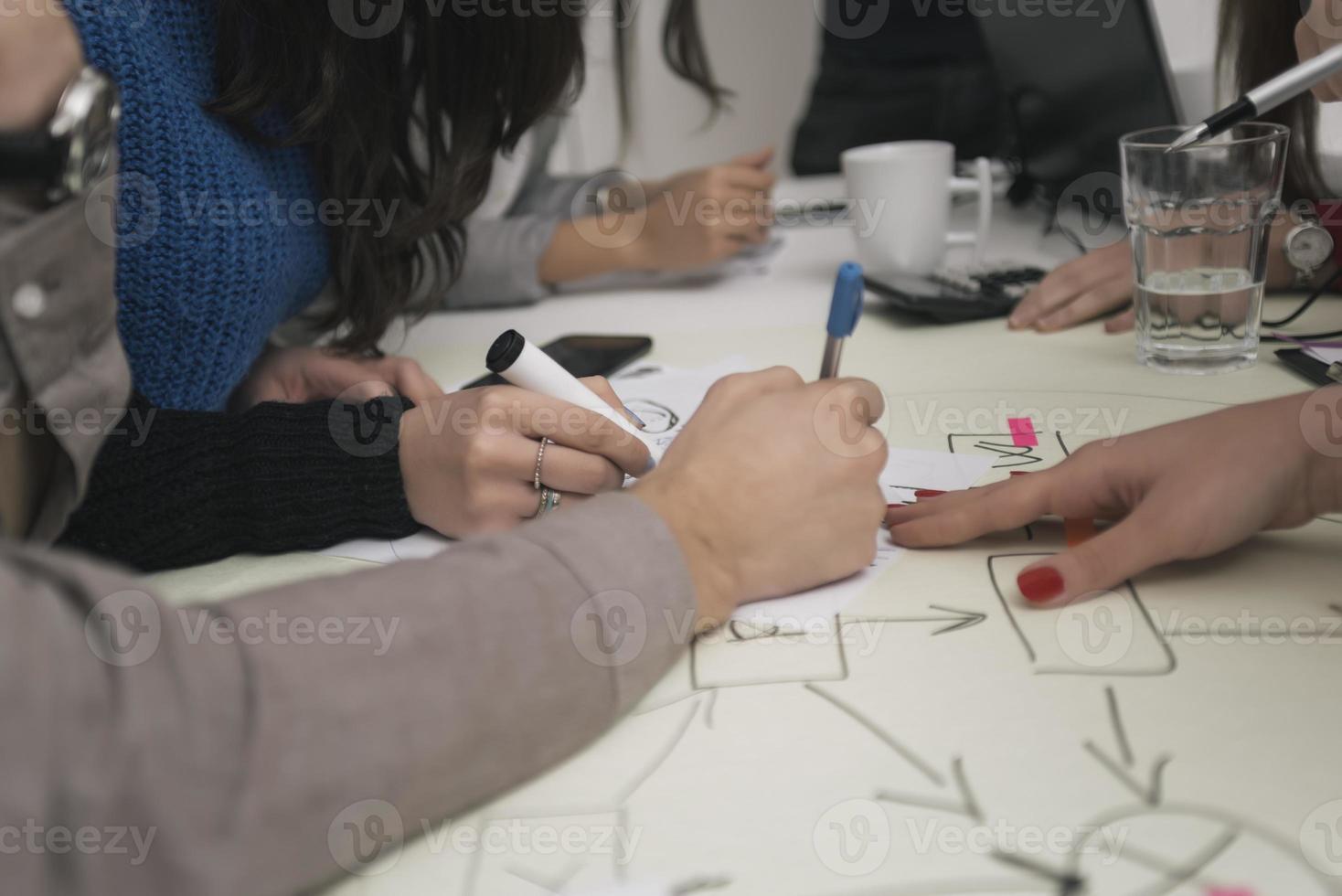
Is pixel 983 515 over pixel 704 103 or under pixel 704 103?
over

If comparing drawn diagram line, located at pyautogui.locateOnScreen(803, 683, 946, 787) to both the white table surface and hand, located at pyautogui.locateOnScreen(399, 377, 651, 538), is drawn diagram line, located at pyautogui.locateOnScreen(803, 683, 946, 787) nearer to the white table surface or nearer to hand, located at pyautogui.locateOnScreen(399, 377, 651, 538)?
the white table surface

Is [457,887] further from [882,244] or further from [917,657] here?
[882,244]

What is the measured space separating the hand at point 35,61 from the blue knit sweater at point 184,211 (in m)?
0.03

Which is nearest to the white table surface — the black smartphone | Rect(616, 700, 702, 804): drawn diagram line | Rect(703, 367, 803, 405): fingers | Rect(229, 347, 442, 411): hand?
Rect(616, 700, 702, 804): drawn diagram line

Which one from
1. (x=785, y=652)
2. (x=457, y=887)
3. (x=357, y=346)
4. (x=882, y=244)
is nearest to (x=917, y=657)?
(x=785, y=652)

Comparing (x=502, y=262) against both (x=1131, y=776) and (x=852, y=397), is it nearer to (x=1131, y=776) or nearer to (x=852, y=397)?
(x=852, y=397)

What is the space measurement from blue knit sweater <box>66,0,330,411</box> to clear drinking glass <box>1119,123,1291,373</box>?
25.6 inches

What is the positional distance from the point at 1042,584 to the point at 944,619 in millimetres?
49

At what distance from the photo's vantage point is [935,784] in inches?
16.1

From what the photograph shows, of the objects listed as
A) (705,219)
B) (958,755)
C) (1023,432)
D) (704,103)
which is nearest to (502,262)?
(705,219)

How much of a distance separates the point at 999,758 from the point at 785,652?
0.12 m

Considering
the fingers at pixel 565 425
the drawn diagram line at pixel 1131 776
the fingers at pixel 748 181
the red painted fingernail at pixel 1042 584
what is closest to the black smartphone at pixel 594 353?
the fingers at pixel 565 425

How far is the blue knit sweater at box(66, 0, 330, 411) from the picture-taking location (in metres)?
0.69

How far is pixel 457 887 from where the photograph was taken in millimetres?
385
